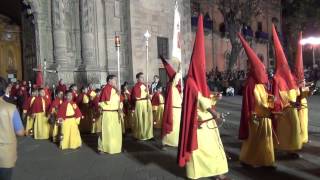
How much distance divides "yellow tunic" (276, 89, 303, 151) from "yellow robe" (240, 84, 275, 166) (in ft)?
2.87

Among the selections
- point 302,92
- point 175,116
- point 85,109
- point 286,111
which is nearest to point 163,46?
point 85,109

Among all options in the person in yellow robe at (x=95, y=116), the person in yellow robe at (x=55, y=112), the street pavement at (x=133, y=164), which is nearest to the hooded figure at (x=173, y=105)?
the street pavement at (x=133, y=164)

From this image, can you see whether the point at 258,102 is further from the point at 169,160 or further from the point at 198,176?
the point at 169,160

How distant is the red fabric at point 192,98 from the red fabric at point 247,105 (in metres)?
1.18

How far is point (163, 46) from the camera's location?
24.2 meters

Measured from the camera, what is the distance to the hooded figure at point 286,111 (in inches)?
345

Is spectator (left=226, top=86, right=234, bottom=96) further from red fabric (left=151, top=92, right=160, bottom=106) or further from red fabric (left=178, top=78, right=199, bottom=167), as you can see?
red fabric (left=178, top=78, right=199, bottom=167)

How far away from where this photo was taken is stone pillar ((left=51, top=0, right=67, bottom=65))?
1952 centimetres

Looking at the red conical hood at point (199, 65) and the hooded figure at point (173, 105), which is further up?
the red conical hood at point (199, 65)

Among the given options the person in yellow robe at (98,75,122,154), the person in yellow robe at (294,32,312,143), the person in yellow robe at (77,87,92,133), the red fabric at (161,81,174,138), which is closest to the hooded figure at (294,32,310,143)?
the person in yellow robe at (294,32,312,143)

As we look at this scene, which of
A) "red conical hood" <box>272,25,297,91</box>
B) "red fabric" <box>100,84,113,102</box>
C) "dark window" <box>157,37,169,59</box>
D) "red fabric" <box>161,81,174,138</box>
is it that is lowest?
"red fabric" <box>161,81,174,138</box>

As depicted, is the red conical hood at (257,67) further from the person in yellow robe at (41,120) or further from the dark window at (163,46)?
the dark window at (163,46)

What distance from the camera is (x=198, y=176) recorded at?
720 cm

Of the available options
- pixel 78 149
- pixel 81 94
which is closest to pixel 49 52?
pixel 81 94
